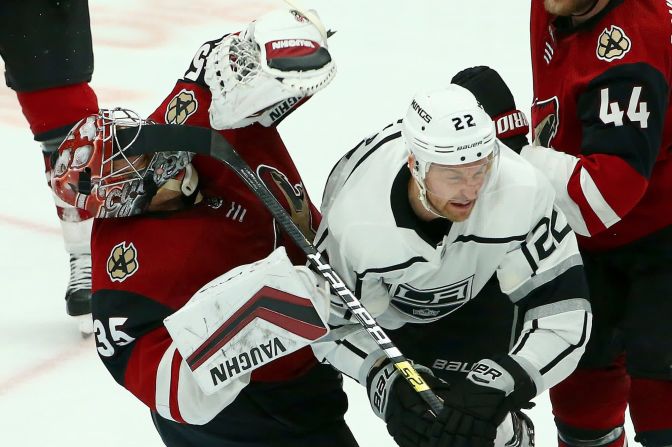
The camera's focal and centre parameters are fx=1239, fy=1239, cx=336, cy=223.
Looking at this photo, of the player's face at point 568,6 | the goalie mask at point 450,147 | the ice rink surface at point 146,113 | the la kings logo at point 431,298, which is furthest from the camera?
the ice rink surface at point 146,113

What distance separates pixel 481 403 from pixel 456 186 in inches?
13.2

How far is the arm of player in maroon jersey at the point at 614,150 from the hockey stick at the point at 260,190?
0.42 meters

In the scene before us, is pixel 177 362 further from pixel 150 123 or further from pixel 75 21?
pixel 75 21

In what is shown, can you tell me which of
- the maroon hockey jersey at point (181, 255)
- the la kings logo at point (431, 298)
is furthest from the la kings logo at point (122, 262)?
the la kings logo at point (431, 298)

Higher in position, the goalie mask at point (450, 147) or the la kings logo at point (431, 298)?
the goalie mask at point (450, 147)

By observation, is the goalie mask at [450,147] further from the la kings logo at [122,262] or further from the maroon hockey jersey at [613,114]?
the la kings logo at [122,262]

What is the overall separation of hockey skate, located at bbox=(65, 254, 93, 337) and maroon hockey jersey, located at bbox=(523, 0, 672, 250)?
52.7 inches

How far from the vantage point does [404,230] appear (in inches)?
76.9

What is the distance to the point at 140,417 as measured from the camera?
111 inches

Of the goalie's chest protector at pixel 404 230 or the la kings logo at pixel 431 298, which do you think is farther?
the la kings logo at pixel 431 298

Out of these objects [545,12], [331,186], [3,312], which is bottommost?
[3,312]

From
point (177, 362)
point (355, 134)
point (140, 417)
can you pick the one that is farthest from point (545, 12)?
point (355, 134)

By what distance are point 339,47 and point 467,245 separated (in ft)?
8.81

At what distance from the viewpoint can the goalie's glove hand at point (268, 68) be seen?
203cm
